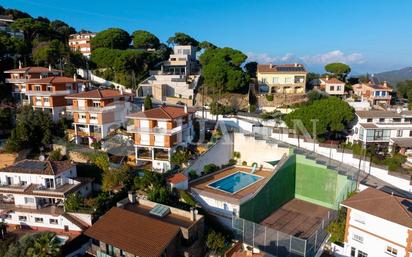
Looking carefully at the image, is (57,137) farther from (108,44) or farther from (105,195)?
(108,44)

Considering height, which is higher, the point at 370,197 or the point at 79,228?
the point at 370,197

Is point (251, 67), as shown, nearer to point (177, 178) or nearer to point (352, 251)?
point (177, 178)

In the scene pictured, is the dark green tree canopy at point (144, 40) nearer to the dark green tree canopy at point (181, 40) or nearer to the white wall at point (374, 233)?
the dark green tree canopy at point (181, 40)

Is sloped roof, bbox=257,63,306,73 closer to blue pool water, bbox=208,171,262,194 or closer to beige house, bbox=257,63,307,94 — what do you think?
beige house, bbox=257,63,307,94

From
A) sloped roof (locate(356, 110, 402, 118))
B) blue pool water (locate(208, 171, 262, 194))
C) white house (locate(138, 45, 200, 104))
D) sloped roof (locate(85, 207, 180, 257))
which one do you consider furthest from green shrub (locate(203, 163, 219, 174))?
white house (locate(138, 45, 200, 104))

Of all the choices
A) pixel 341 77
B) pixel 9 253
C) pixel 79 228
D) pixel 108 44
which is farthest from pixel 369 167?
pixel 108 44
